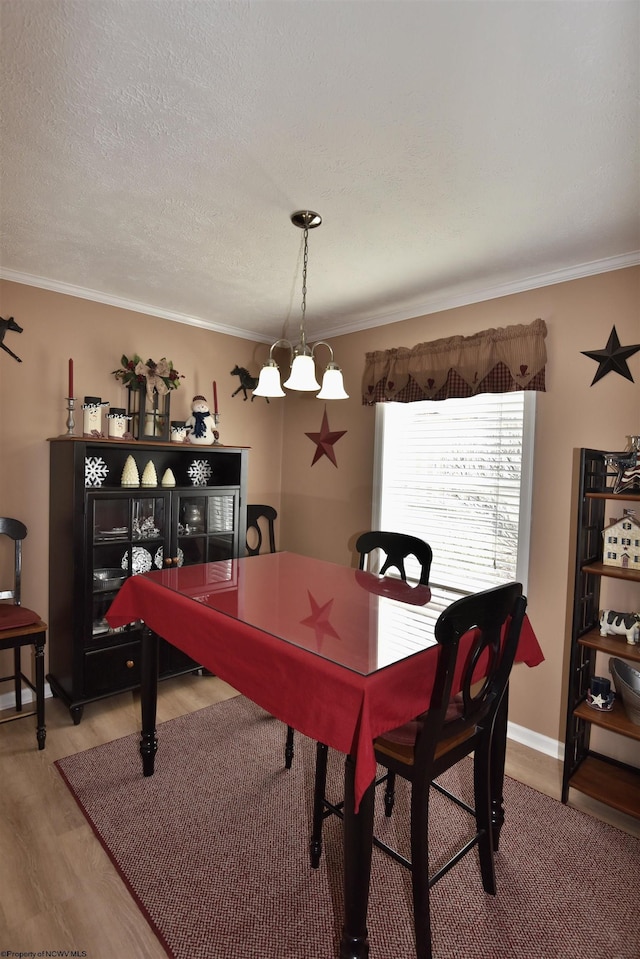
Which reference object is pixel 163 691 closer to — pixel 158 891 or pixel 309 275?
pixel 158 891

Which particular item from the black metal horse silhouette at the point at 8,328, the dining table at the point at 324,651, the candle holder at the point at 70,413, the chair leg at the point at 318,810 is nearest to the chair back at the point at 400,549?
the dining table at the point at 324,651

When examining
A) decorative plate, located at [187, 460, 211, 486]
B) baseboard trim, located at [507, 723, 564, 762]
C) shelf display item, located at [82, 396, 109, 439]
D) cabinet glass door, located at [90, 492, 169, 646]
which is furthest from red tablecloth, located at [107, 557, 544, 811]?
decorative plate, located at [187, 460, 211, 486]

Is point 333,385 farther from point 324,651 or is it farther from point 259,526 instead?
point 259,526

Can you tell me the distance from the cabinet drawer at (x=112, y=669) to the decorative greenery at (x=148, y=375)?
63.7 inches

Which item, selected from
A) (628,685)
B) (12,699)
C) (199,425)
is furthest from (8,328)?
(628,685)

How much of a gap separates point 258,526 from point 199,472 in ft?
2.57

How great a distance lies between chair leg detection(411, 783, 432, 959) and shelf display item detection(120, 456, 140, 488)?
2.32 m

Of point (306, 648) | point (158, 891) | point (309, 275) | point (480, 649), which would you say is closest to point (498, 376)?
point (309, 275)

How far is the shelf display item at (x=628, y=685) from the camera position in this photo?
2096mm

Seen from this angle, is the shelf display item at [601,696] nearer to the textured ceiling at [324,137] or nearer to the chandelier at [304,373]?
the chandelier at [304,373]

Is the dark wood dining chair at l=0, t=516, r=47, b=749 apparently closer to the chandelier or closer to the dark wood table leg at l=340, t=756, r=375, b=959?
the chandelier

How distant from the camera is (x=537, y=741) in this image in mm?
2682

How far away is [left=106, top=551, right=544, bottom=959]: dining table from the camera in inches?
51.2

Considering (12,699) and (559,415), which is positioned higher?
(559,415)
